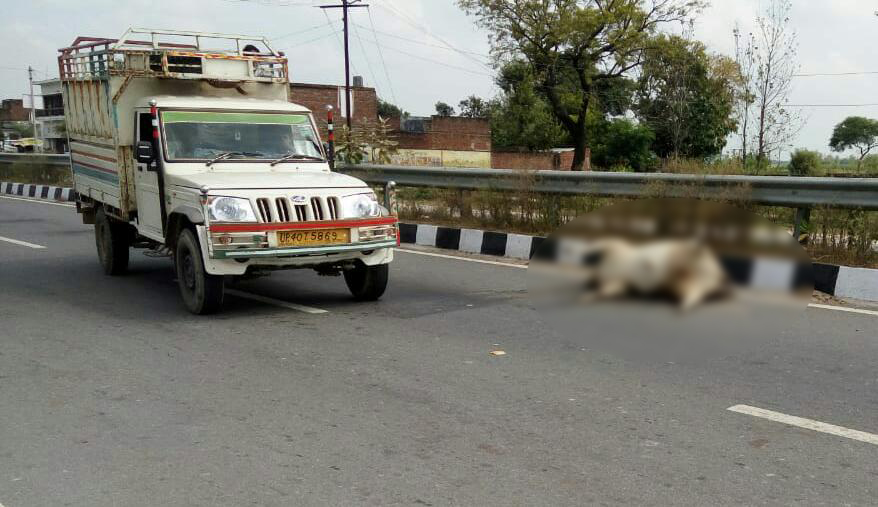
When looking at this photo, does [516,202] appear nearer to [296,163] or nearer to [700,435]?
[296,163]

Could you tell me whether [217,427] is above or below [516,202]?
below

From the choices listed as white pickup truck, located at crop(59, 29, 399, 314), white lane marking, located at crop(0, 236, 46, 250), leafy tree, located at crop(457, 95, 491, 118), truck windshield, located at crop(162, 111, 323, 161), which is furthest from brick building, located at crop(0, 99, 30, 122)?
truck windshield, located at crop(162, 111, 323, 161)

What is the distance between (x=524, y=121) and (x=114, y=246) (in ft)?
156

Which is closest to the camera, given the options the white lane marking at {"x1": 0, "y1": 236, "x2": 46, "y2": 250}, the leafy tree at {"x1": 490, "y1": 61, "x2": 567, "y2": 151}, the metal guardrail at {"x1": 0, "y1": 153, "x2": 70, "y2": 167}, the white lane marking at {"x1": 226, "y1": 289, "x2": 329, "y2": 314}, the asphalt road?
the asphalt road

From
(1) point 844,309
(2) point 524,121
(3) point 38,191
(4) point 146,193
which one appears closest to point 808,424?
(1) point 844,309

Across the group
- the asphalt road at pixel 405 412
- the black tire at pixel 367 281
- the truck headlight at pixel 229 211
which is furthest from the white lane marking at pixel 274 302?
the truck headlight at pixel 229 211

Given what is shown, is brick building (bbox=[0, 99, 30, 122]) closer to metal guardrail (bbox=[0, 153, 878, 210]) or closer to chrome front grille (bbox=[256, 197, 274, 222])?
metal guardrail (bbox=[0, 153, 878, 210])

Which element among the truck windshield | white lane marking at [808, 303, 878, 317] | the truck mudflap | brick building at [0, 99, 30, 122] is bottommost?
white lane marking at [808, 303, 878, 317]

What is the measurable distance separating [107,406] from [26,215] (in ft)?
49.2

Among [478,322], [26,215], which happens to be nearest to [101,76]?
[478,322]

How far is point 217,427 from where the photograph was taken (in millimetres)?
4438

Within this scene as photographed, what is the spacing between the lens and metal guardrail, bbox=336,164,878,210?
26.3 feet

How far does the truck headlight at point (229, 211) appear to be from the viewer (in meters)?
6.86

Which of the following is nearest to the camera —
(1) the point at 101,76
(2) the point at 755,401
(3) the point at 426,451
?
(3) the point at 426,451
